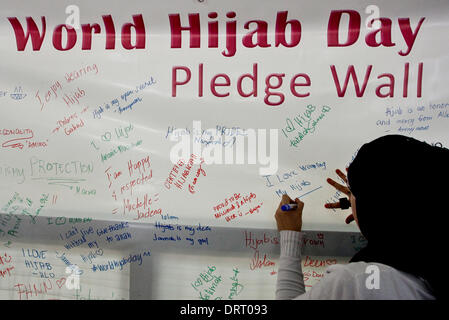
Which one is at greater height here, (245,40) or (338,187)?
(245,40)

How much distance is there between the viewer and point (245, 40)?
1.30m

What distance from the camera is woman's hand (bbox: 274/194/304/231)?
50.3 inches

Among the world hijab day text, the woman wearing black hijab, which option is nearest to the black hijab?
the woman wearing black hijab

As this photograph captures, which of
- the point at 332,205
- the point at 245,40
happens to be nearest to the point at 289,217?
the point at 332,205

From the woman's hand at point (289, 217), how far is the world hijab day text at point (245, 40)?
15.4 inches

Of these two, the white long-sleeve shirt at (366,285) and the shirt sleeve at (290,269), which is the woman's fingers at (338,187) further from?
the white long-sleeve shirt at (366,285)

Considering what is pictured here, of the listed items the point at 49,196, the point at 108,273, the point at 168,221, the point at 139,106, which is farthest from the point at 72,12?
the point at 108,273

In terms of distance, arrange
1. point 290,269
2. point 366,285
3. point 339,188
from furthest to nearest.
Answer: point 339,188
point 290,269
point 366,285

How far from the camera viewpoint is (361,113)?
127cm

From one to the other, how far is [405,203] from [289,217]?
499 mm

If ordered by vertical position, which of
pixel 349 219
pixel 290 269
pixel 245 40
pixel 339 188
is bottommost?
pixel 290 269

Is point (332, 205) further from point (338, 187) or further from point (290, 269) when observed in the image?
point (290, 269)
